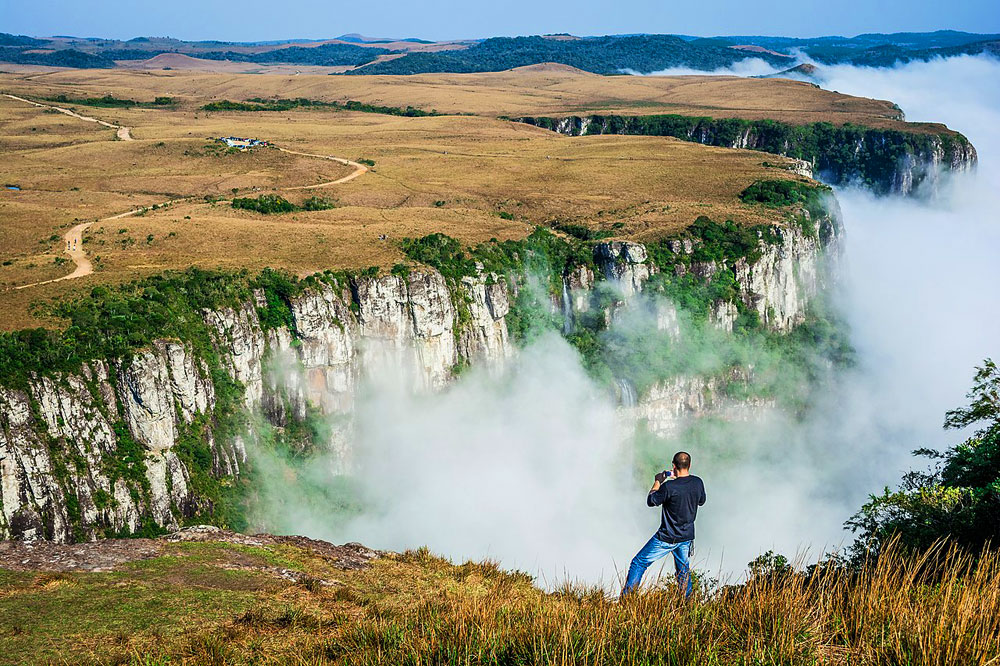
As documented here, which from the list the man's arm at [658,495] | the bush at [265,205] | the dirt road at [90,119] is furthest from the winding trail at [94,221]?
the man's arm at [658,495]

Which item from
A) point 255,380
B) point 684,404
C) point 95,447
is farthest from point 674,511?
point 684,404

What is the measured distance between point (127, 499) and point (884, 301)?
84157mm

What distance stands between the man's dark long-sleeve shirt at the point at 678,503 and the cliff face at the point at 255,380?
30.5 meters

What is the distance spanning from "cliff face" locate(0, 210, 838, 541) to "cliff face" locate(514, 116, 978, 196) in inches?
2552

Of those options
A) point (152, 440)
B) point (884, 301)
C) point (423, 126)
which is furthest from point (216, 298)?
point (423, 126)

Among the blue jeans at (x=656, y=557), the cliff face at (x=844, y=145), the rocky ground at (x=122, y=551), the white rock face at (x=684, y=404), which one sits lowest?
the white rock face at (x=684, y=404)

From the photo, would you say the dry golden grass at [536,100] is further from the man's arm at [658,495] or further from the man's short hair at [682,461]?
the man's arm at [658,495]

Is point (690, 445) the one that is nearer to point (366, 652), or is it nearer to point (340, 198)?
point (340, 198)

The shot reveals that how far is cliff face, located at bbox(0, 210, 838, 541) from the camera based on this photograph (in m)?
34.0

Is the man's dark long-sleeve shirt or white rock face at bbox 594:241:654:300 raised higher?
the man's dark long-sleeve shirt

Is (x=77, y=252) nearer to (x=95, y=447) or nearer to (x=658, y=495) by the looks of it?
(x=95, y=447)

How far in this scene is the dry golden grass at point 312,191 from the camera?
176 feet

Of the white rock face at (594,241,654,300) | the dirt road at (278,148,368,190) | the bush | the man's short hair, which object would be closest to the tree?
the man's short hair

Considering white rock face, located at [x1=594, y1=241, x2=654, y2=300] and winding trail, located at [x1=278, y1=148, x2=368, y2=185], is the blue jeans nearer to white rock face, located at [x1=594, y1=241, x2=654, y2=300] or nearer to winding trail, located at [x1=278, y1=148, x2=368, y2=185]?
white rock face, located at [x1=594, y1=241, x2=654, y2=300]
